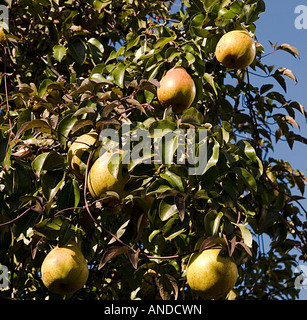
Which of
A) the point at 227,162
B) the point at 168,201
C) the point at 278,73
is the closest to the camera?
the point at 168,201

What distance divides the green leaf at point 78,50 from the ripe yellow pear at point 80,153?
3.06ft

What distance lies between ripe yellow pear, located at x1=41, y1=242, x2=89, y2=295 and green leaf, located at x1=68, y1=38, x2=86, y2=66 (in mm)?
1208

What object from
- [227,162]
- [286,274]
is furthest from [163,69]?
[286,274]

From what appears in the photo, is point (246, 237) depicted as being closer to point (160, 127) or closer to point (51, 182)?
point (160, 127)

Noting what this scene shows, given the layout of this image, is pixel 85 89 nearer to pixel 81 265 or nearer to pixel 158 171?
pixel 158 171

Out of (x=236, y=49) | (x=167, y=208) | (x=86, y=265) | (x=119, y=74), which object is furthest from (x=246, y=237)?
(x=119, y=74)

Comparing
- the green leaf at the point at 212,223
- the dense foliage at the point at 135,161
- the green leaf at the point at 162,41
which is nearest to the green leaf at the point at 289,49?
the dense foliage at the point at 135,161

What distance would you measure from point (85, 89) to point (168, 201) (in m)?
0.57

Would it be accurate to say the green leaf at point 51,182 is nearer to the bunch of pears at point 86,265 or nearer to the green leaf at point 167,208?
the bunch of pears at point 86,265

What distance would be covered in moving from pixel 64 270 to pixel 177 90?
0.79 m

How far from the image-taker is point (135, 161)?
1752 millimetres

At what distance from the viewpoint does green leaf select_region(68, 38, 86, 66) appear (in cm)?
277
